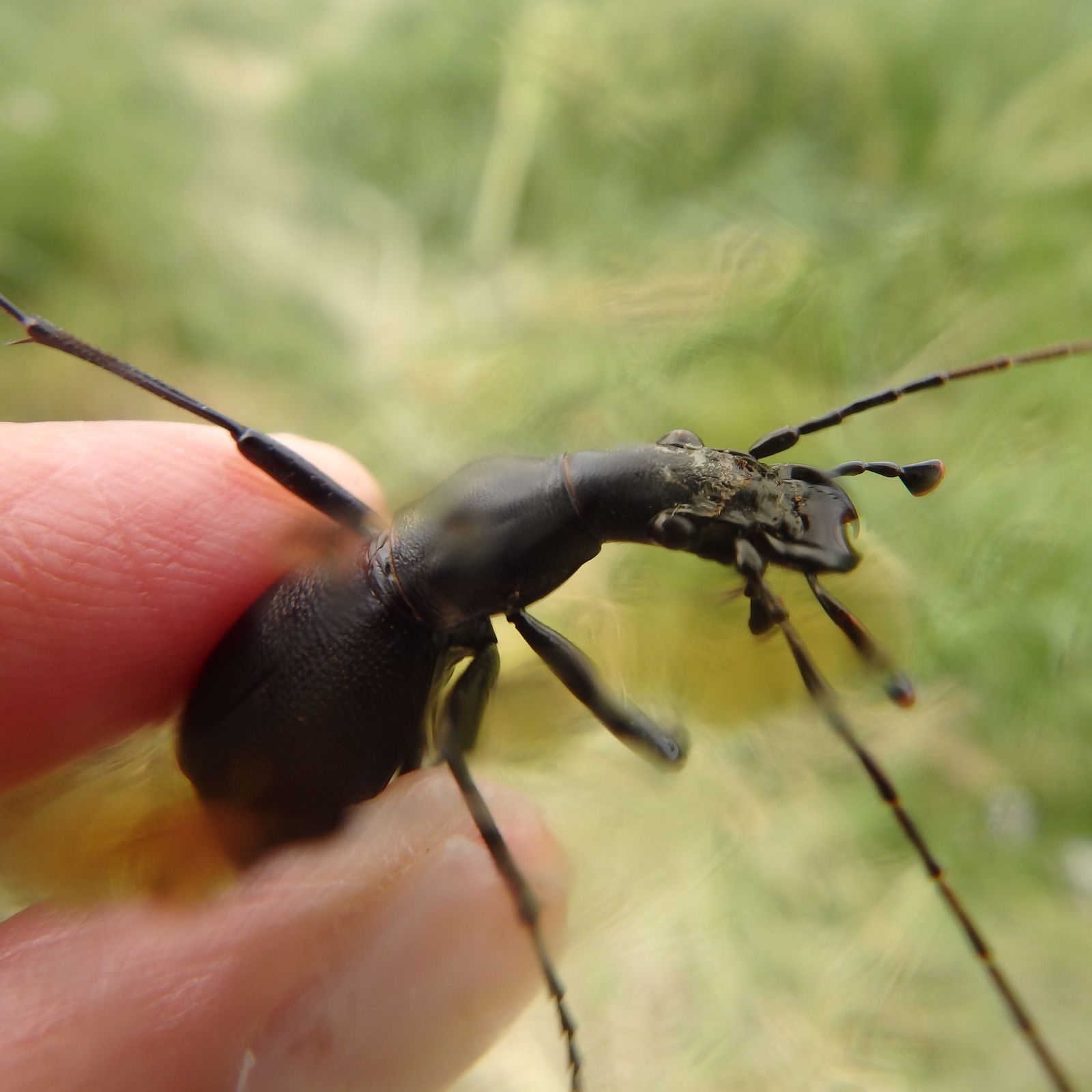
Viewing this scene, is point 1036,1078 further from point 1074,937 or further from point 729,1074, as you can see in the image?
point 729,1074

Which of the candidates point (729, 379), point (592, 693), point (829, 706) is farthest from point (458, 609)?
point (729, 379)

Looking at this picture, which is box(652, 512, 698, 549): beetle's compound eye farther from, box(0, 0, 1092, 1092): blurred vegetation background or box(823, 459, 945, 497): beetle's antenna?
box(823, 459, 945, 497): beetle's antenna

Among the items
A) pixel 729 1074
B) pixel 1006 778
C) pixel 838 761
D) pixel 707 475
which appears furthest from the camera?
pixel 1006 778

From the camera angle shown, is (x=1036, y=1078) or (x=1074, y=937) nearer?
(x=1036, y=1078)

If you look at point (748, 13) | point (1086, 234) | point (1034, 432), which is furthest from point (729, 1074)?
point (748, 13)

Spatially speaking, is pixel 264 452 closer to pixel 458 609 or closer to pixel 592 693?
pixel 458 609

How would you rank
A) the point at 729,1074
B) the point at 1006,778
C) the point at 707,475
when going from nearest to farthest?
the point at 707,475, the point at 729,1074, the point at 1006,778

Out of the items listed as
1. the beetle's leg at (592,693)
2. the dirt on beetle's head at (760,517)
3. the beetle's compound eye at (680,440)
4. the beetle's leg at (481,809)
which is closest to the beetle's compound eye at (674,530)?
the dirt on beetle's head at (760,517)
